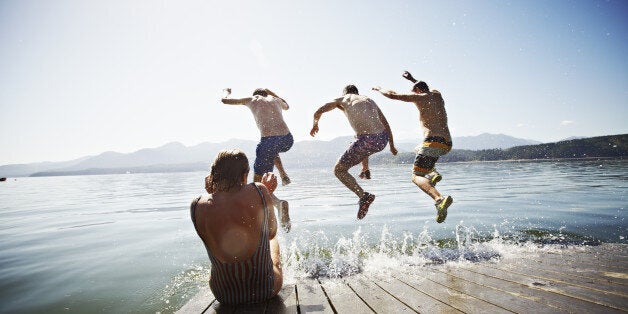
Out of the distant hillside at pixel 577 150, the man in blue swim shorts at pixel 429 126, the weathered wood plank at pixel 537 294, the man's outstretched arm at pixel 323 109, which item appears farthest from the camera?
the distant hillside at pixel 577 150

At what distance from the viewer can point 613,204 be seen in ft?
37.6

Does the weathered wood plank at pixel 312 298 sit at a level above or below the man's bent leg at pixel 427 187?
below

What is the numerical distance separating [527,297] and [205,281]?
5132 millimetres

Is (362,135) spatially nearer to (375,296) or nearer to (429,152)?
(429,152)

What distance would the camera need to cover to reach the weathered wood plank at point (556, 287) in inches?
111

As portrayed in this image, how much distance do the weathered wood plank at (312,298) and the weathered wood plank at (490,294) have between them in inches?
55.7

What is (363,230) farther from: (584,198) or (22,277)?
(584,198)

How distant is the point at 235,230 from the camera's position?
276 cm

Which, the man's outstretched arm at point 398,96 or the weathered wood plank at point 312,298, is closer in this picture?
the weathered wood plank at point 312,298

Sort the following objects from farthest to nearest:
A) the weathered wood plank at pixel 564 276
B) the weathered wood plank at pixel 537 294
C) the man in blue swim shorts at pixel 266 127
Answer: the man in blue swim shorts at pixel 266 127 → the weathered wood plank at pixel 564 276 → the weathered wood plank at pixel 537 294

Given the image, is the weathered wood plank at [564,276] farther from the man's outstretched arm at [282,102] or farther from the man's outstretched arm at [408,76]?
the man's outstretched arm at [282,102]

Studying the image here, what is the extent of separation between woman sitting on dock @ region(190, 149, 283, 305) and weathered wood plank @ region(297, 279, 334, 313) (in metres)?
0.40

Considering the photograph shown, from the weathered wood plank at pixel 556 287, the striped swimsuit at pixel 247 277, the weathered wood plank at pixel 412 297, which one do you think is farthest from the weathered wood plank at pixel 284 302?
the weathered wood plank at pixel 556 287

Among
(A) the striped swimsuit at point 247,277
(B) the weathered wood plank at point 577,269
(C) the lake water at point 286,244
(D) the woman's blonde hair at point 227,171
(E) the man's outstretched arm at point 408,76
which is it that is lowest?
(C) the lake water at point 286,244
